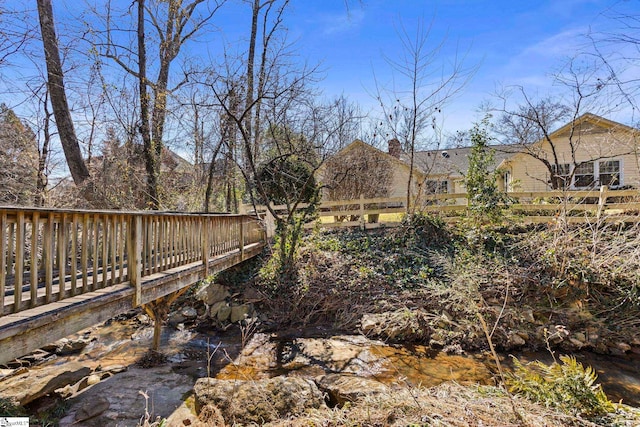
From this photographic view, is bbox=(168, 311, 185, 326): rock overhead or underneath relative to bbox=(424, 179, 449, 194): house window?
underneath

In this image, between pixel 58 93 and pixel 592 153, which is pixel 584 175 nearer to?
pixel 592 153

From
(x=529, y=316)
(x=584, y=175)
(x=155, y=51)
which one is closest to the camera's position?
(x=529, y=316)

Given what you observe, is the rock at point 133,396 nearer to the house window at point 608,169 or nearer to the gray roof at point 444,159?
the gray roof at point 444,159

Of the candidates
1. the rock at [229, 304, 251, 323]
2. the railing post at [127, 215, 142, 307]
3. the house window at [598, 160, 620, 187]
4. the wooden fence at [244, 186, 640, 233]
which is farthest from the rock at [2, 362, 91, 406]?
the house window at [598, 160, 620, 187]

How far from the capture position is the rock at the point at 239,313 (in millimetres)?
7645

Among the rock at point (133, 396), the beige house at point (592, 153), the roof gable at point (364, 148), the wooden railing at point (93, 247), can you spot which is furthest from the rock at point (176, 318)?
the beige house at point (592, 153)

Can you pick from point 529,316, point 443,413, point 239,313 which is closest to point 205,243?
point 239,313

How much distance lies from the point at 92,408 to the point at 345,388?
319 centimetres

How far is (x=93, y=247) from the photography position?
11.6ft

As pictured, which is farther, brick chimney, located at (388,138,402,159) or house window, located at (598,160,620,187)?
house window, located at (598,160,620,187)

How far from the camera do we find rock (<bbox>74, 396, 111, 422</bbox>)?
384 centimetres

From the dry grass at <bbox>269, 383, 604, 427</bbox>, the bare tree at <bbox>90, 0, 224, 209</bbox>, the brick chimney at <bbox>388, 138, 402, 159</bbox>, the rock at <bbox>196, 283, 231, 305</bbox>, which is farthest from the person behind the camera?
the brick chimney at <bbox>388, 138, 402, 159</bbox>

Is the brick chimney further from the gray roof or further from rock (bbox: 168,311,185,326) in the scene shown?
rock (bbox: 168,311,185,326)

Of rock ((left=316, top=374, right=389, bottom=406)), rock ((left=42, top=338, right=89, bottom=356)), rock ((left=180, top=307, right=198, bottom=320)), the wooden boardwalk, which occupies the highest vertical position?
the wooden boardwalk
